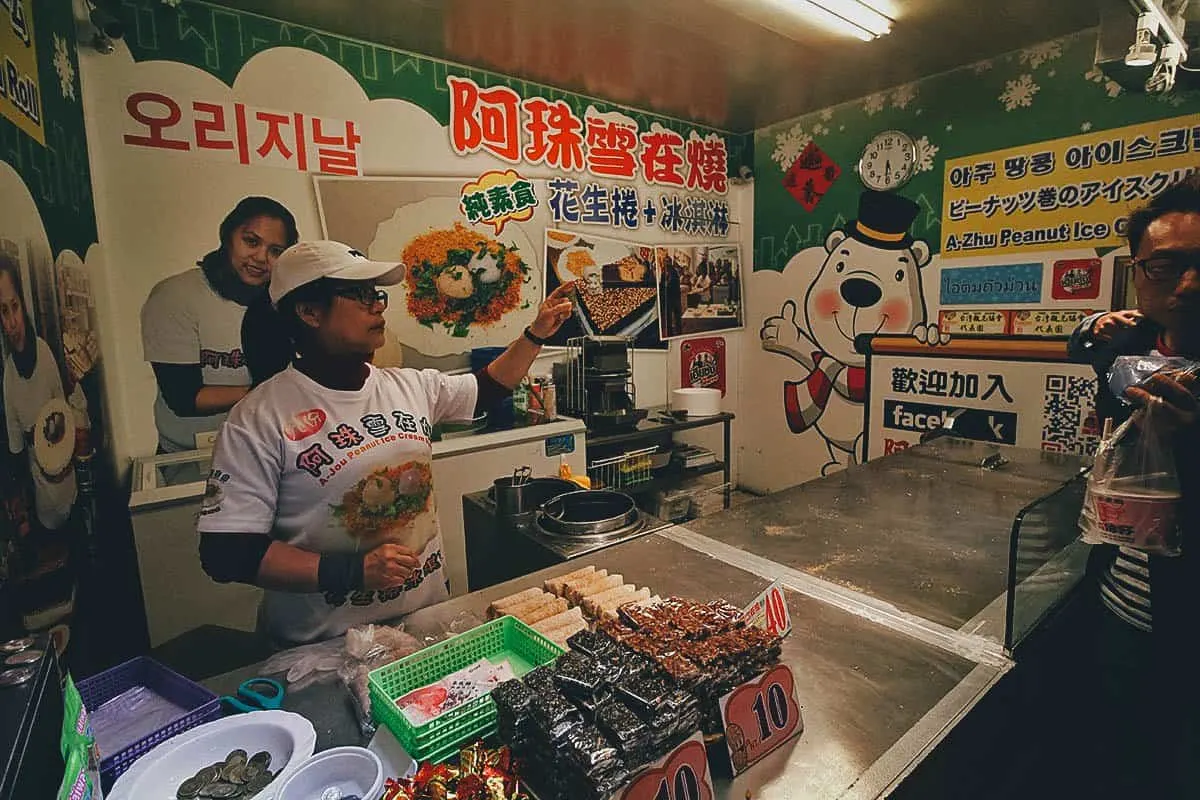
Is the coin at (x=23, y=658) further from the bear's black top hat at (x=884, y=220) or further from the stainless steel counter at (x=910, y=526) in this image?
the bear's black top hat at (x=884, y=220)

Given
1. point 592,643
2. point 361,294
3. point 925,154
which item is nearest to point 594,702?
point 592,643

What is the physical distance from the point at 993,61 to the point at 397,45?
136 inches

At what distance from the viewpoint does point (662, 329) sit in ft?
15.7

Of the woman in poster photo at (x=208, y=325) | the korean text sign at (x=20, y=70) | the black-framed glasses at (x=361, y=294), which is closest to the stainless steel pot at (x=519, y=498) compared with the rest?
the black-framed glasses at (x=361, y=294)

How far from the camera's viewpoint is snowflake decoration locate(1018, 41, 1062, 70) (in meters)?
3.41

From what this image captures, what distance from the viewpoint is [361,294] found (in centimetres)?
160

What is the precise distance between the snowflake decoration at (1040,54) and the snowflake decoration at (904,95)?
608 millimetres

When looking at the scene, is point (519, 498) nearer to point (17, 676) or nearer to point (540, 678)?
point (540, 678)

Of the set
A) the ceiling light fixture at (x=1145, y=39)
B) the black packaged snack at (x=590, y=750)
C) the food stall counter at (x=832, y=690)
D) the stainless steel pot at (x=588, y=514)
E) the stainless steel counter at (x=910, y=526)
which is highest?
the ceiling light fixture at (x=1145, y=39)

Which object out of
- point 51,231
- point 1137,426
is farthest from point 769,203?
point 51,231

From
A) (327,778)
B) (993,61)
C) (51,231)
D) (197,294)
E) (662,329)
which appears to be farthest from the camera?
(662,329)

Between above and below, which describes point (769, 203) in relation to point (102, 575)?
above

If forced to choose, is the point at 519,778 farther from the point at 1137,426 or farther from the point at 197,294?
the point at 197,294

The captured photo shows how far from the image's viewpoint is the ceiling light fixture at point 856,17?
2768 mm
